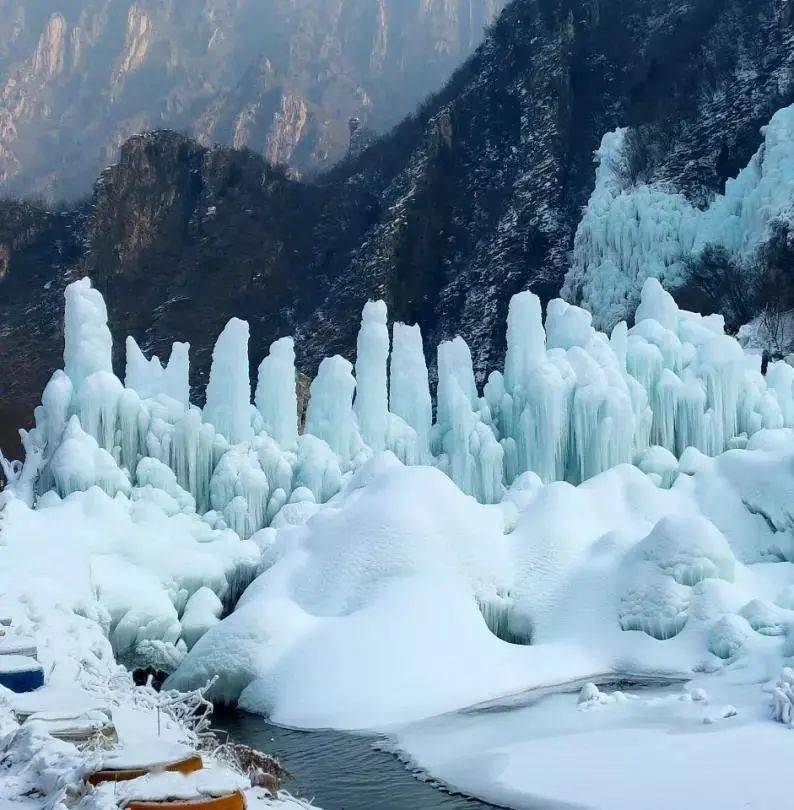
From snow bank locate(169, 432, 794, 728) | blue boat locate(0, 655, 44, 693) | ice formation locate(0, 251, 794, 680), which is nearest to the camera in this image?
Answer: blue boat locate(0, 655, 44, 693)

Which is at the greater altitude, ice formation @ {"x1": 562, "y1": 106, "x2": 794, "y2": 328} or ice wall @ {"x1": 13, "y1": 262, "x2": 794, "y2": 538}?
Result: ice formation @ {"x1": 562, "y1": 106, "x2": 794, "y2": 328}

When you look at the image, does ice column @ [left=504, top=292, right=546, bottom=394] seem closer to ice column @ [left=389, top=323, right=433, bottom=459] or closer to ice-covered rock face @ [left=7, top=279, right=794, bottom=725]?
ice-covered rock face @ [left=7, top=279, right=794, bottom=725]

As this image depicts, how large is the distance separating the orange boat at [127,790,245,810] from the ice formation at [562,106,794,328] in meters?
47.4

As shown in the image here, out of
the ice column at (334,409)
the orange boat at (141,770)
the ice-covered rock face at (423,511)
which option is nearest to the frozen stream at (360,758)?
the ice-covered rock face at (423,511)

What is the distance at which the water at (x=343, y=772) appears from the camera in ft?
49.9

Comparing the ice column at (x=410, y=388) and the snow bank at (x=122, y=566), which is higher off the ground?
the ice column at (x=410, y=388)

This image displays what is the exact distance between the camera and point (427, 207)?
260ft

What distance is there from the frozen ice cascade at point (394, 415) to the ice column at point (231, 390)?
0.15 ft

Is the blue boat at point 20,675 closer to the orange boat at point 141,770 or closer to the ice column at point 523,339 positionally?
the orange boat at point 141,770

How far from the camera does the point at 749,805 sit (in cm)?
1355

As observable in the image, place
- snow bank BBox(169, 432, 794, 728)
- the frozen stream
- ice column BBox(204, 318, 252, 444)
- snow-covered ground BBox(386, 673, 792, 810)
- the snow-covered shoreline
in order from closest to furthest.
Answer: the snow-covered shoreline → snow-covered ground BBox(386, 673, 792, 810) → the frozen stream → snow bank BBox(169, 432, 794, 728) → ice column BBox(204, 318, 252, 444)

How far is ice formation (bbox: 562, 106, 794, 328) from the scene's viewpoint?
172 feet

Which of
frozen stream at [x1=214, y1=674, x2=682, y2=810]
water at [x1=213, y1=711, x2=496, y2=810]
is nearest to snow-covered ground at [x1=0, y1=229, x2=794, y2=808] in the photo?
frozen stream at [x1=214, y1=674, x2=682, y2=810]

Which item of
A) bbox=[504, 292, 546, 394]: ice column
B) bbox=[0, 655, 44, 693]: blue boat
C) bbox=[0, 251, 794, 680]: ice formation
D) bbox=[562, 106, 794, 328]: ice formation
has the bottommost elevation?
bbox=[0, 655, 44, 693]: blue boat
